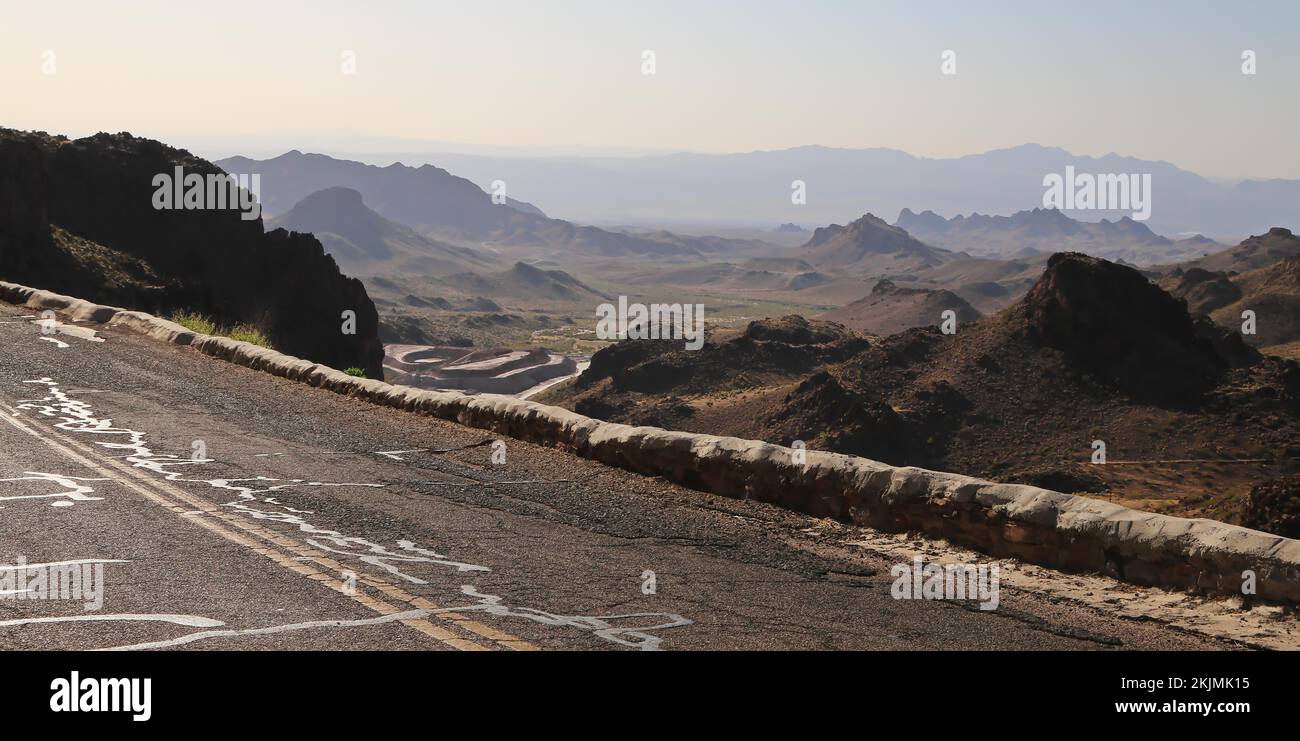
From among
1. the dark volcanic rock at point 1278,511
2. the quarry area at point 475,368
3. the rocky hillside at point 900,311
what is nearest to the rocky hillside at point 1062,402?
the dark volcanic rock at point 1278,511

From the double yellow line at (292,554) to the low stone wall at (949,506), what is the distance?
3722 millimetres

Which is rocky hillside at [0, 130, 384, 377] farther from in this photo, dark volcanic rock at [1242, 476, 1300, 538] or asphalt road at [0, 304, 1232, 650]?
dark volcanic rock at [1242, 476, 1300, 538]

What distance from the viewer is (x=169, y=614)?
607 centimetres

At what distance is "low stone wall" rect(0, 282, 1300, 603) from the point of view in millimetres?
7113

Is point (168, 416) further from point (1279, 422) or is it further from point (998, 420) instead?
point (1279, 422)

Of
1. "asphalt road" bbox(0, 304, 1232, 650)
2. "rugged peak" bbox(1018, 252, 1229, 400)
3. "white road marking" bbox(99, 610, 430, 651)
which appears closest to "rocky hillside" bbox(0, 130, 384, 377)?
"asphalt road" bbox(0, 304, 1232, 650)

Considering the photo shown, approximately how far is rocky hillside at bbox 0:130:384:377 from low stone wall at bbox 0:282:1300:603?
91.3ft

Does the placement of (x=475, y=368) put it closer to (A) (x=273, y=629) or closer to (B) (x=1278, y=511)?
(B) (x=1278, y=511)

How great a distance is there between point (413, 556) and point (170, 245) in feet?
135

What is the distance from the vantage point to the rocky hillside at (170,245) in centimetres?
3850

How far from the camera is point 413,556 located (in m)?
7.70
